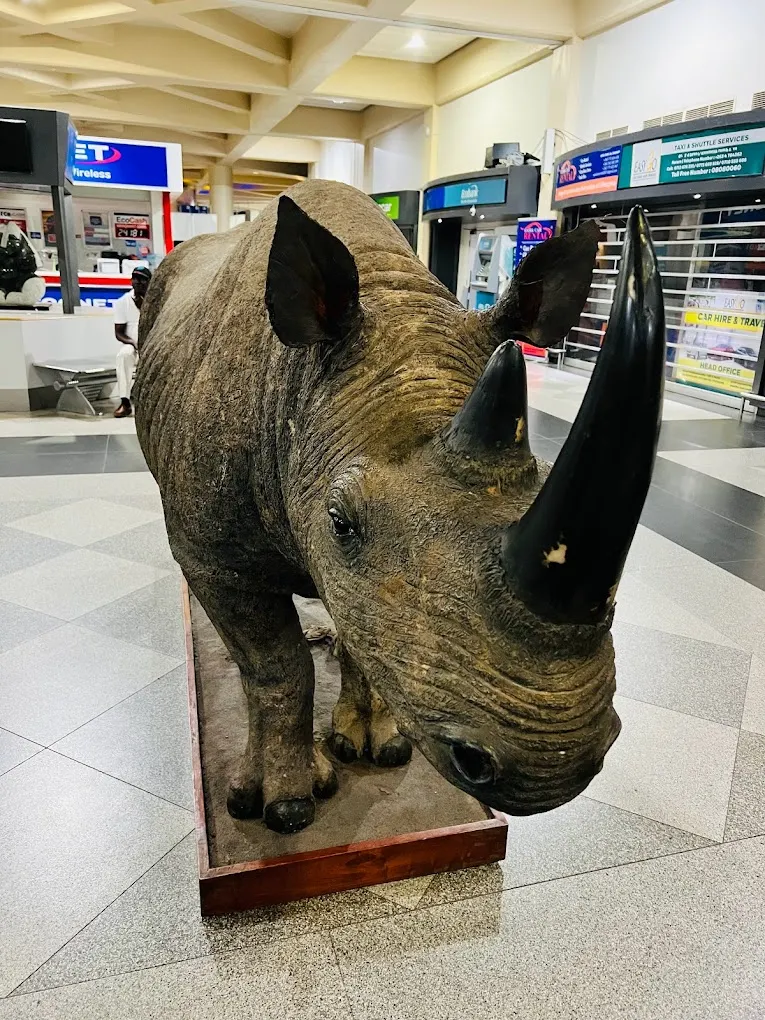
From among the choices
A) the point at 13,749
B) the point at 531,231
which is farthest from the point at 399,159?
the point at 13,749

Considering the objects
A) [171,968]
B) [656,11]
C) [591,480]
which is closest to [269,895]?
[171,968]

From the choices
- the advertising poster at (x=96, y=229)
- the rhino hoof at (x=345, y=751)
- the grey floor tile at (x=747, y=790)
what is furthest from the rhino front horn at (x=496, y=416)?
the advertising poster at (x=96, y=229)

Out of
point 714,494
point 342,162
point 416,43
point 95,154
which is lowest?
point 714,494

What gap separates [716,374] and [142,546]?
9681mm

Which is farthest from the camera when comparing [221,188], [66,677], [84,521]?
[221,188]

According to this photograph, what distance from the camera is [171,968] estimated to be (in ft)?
6.91

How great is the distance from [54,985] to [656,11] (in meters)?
14.2

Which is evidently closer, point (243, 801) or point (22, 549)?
point (243, 801)

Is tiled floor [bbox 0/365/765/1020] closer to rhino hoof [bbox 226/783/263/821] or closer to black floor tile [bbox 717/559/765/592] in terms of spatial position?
rhino hoof [bbox 226/783/263/821]

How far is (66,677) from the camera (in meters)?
3.57

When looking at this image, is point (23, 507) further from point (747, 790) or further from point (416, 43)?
point (416, 43)

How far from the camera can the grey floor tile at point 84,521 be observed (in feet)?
17.7

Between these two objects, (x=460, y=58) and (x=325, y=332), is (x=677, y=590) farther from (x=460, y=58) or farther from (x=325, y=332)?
(x=460, y=58)

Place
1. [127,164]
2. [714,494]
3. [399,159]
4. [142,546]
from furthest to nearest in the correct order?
1. [399,159]
2. [127,164]
3. [714,494]
4. [142,546]
